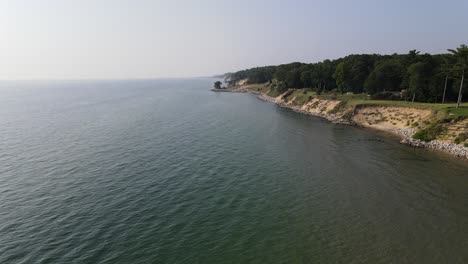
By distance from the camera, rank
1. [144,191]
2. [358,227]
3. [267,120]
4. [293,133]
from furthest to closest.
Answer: [267,120] < [293,133] < [144,191] < [358,227]

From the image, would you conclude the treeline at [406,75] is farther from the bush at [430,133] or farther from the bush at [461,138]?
the bush at [461,138]

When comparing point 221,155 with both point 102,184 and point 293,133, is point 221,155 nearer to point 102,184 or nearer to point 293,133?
point 102,184

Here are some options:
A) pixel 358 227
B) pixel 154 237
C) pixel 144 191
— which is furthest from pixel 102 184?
pixel 358 227

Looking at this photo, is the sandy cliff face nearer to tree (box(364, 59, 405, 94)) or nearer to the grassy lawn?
the grassy lawn

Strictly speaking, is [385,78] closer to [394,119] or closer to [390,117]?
[390,117]

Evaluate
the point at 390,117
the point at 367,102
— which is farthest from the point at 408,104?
the point at 367,102

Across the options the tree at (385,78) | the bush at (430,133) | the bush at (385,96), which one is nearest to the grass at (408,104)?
the bush at (385,96)

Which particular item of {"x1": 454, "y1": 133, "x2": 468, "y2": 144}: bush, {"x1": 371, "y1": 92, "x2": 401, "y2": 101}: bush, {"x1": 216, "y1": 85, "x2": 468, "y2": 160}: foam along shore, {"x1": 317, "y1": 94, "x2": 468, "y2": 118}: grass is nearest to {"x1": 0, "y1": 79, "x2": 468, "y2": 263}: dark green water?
{"x1": 216, "y1": 85, "x2": 468, "y2": 160}: foam along shore
